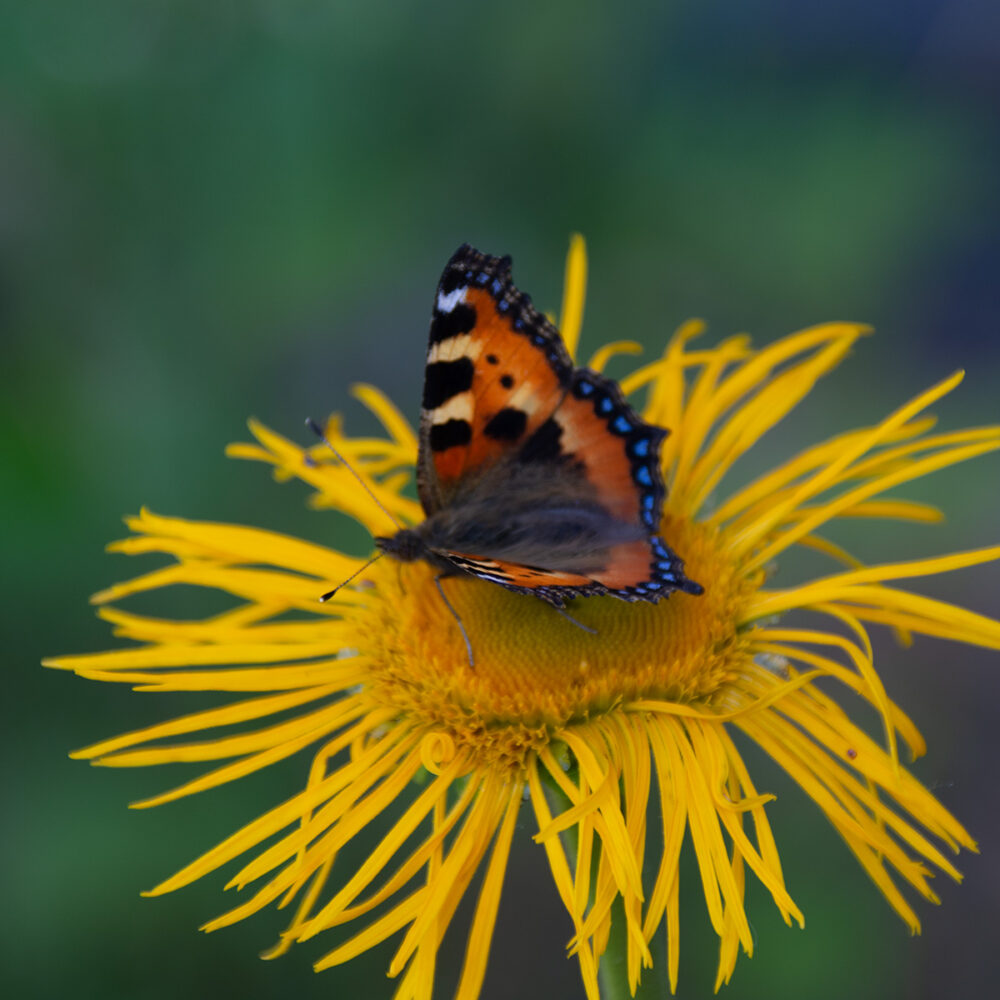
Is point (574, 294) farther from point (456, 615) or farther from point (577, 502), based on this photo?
point (456, 615)

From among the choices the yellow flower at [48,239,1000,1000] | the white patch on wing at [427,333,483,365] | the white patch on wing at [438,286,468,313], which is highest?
the white patch on wing at [438,286,468,313]

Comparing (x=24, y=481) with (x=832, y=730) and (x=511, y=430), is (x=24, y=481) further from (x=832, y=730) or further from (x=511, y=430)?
(x=832, y=730)

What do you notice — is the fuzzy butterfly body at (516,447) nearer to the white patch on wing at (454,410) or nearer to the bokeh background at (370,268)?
the white patch on wing at (454,410)

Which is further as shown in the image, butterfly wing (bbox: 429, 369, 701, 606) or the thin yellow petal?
the thin yellow petal

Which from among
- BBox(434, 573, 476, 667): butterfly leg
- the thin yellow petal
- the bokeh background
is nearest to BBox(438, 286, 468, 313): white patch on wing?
the thin yellow petal

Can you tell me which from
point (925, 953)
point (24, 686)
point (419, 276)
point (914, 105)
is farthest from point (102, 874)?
point (914, 105)

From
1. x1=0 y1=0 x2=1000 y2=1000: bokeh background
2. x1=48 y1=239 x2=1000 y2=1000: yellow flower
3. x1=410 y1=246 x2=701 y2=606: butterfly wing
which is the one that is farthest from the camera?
x1=0 y1=0 x2=1000 y2=1000: bokeh background

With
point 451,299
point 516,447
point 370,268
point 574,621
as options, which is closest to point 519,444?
point 516,447

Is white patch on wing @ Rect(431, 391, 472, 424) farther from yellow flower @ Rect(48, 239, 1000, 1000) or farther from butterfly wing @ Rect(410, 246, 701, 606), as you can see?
yellow flower @ Rect(48, 239, 1000, 1000)
